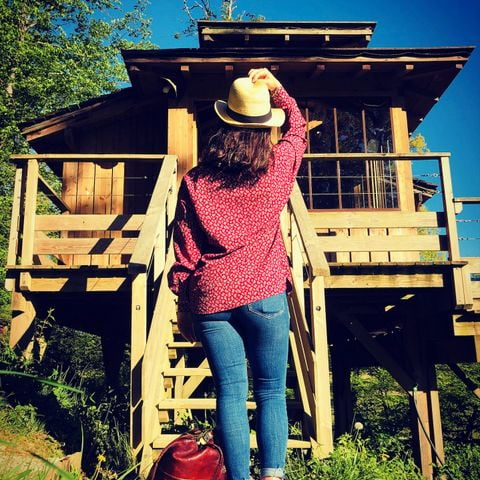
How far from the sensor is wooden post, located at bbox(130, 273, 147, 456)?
3.73 metres

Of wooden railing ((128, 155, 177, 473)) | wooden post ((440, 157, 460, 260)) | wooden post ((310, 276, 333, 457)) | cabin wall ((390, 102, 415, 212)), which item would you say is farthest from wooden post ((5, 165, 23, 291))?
cabin wall ((390, 102, 415, 212))

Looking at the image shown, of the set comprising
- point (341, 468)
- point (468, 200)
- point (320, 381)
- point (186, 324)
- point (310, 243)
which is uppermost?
point (468, 200)

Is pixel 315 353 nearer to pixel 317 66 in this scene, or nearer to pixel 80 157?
pixel 80 157

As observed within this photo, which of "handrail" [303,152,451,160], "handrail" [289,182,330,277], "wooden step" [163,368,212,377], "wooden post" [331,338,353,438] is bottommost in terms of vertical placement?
"wooden post" [331,338,353,438]

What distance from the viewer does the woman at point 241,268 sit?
6.79 ft

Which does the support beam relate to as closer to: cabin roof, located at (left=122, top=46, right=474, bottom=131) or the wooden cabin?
the wooden cabin

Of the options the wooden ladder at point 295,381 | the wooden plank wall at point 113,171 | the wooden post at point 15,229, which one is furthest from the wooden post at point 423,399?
the wooden post at point 15,229

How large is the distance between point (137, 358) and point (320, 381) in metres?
1.38

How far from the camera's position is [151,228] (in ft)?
15.0

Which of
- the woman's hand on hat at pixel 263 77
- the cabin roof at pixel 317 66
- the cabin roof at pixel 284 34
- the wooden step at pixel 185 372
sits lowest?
the wooden step at pixel 185 372

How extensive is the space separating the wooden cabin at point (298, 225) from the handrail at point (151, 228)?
17 mm

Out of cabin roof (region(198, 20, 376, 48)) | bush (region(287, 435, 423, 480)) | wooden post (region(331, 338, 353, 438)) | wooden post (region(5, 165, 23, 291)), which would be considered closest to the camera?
bush (region(287, 435, 423, 480))

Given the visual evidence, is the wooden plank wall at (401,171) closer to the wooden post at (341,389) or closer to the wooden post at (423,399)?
the wooden post at (423,399)

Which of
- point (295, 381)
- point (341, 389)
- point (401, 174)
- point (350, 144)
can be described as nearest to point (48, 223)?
point (295, 381)
